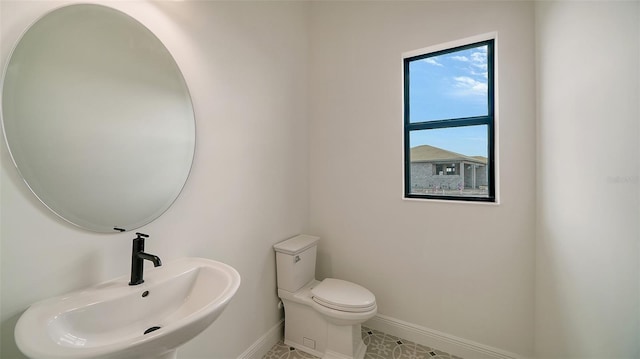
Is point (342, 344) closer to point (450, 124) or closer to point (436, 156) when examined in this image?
point (436, 156)

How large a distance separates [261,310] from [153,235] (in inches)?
38.2

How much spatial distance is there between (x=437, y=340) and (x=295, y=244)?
4.15 feet

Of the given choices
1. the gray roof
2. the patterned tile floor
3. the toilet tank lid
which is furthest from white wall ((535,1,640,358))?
the toilet tank lid

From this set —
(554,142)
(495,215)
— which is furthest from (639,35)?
(495,215)

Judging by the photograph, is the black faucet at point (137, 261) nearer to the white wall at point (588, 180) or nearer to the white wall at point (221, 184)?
the white wall at point (221, 184)

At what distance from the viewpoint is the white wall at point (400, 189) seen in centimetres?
147

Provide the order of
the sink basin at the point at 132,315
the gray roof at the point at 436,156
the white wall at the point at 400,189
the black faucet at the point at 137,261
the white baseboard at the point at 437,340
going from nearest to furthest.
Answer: the sink basin at the point at 132,315 < the black faucet at the point at 137,261 < the white wall at the point at 400,189 < the white baseboard at the point at 437,340 < the gray roof at the point at 436,156

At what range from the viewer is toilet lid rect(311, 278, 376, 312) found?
59.3 inches

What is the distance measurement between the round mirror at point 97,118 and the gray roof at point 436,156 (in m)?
1.62

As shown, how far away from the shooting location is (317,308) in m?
A: 1.59

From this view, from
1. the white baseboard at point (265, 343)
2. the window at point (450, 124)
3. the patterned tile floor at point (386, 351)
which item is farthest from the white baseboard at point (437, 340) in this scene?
the window at point (450, 124)

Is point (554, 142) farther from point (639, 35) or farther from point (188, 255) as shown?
point (188, 255)

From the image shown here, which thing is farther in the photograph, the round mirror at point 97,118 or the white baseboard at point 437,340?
the white baseboard at point 437,340

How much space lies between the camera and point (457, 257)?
1654 millimetres
